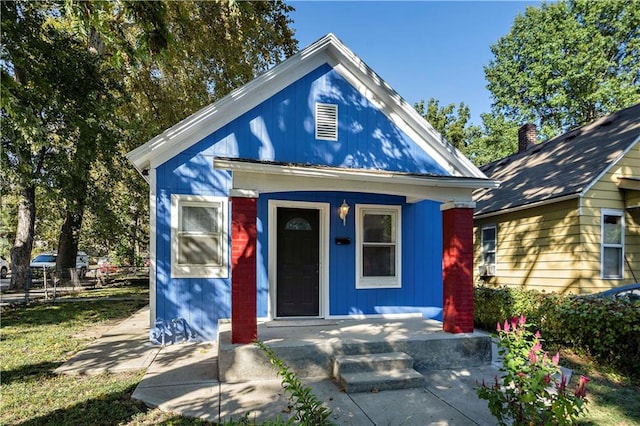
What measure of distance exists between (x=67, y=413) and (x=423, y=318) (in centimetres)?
609

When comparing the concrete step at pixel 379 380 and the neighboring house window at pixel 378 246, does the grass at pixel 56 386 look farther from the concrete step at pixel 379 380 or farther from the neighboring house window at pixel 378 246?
the neighboring house window at pixel 378 246

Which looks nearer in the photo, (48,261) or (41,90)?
(41,90)

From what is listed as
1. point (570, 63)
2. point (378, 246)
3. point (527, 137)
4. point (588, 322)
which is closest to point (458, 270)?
point (378, 246)

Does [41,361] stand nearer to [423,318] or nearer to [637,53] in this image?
[423,318]

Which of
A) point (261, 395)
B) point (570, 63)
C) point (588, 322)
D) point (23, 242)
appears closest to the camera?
point (261, 395)

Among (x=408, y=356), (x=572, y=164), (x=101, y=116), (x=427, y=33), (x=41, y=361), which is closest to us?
(x=408, y=356)

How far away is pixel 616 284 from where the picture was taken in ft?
27.5

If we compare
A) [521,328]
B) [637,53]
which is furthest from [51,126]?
[637,53]

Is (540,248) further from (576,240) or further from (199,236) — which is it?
(199,236)

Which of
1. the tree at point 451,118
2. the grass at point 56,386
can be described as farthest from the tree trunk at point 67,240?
the tree at point 451,118

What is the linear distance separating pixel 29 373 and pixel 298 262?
4.47 m

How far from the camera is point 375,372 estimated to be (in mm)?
4969

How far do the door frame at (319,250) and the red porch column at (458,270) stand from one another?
2308 mm

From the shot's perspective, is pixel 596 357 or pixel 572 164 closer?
pixel 596 357
